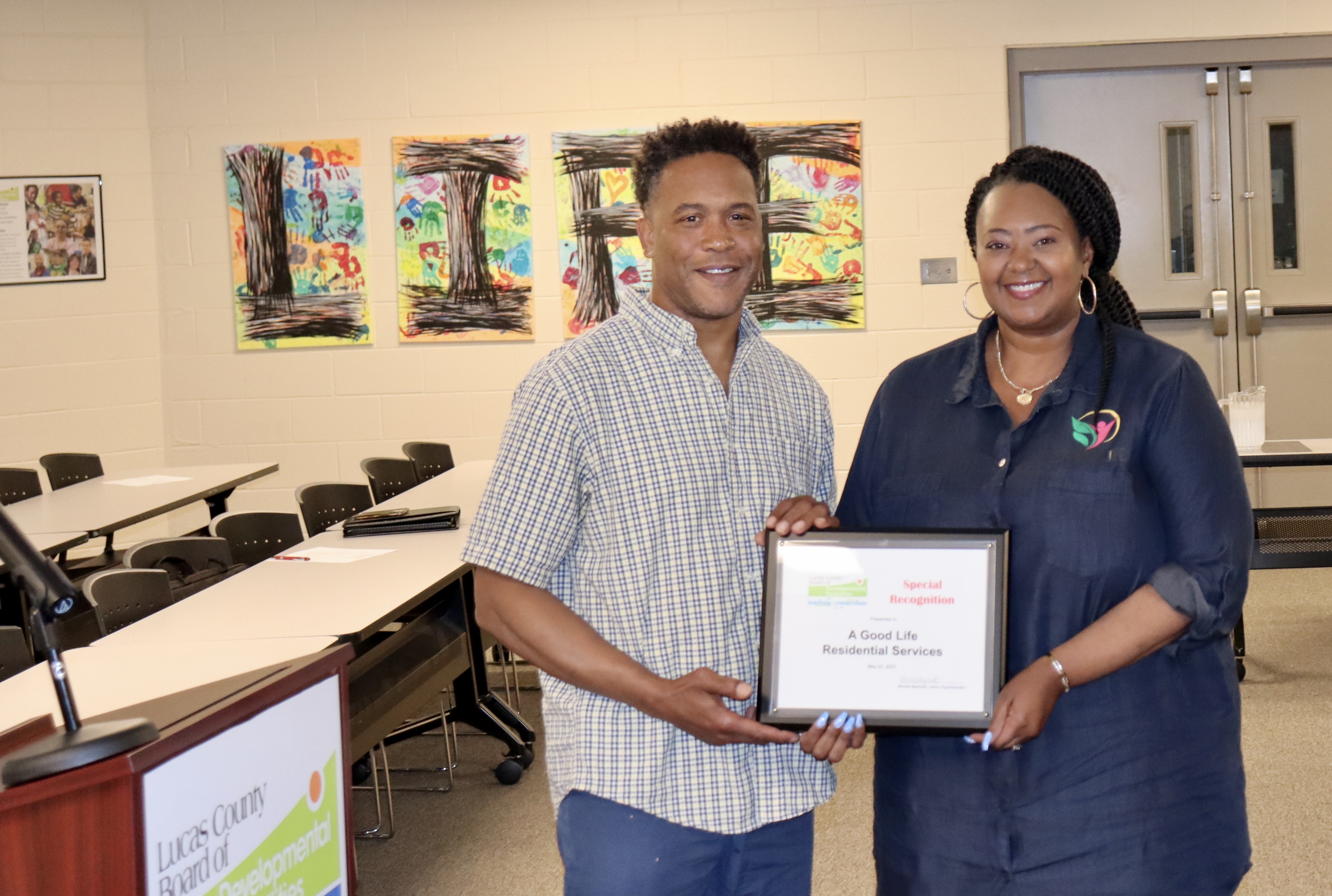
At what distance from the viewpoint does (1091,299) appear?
5.36 ft

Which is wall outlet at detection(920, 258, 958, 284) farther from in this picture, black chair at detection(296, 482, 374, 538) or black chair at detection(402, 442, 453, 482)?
black chair at detection(296, 482, 374, 538)

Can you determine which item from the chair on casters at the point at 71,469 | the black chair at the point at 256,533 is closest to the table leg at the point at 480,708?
the black chair at the point at 256,533

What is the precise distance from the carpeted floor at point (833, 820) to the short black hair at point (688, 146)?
6.32ft

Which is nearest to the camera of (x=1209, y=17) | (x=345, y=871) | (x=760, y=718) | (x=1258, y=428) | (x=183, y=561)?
(x=345, y=871)

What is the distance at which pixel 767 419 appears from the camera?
5.34 ft

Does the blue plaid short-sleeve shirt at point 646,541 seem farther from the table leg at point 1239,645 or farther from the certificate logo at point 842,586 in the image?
the table leg at point 1239,645

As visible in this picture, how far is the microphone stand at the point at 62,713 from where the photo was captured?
97 centimetres

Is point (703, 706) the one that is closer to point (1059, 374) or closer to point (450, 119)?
point (1059, 374)

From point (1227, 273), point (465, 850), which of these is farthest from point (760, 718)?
point (1227, 273)

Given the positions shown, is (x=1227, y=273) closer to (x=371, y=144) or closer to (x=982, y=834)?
(x=371, y=144)

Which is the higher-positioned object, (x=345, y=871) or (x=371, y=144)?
(x=371, y=144)

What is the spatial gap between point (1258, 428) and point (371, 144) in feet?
13.6

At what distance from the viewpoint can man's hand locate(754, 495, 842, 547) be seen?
1.52 metres

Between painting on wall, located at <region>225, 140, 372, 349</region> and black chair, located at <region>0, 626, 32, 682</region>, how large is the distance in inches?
148
